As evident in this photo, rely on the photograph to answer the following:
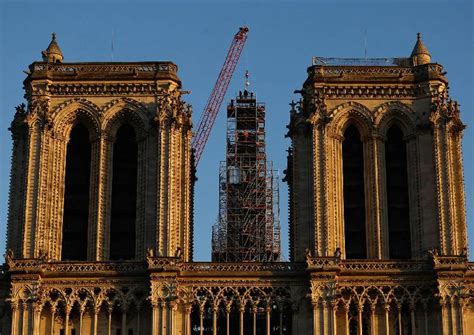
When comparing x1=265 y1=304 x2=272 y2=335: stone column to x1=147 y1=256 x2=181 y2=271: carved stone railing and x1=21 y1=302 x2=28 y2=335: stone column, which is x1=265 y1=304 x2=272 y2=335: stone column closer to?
x1=147 y1=256 x2=181 y2=271: carved stone railing

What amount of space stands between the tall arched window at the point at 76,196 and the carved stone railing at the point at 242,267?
603cm

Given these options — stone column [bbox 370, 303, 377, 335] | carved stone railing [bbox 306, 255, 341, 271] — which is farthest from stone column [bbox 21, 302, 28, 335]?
stone column [bbox 370, 303, 377, 335]

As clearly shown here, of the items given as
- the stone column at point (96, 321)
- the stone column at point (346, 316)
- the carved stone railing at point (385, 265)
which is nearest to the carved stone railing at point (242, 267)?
the carved stone railing at point (385, 265)

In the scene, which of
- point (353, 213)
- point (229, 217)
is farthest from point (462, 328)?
point (229, 217)

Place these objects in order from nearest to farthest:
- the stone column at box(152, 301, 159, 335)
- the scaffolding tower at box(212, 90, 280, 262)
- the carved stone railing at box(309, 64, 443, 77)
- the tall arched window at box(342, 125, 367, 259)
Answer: the stone column at box(152, 301, 159, 335)
the tall arched window at box(342, 125, 367, 259)
the carved stone railing at box(309, 64, 443, 77)
the scaffolding tower at box(212, 90, 280, 262)

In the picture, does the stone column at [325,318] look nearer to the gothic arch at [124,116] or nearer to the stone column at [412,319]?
the stone column at [412,319]

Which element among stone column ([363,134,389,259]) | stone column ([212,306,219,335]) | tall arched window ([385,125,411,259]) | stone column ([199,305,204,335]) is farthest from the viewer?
tall arched window ([385,125,411,259])

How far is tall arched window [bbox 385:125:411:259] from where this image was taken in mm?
68875

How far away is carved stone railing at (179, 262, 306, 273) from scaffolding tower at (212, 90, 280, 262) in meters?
22.8

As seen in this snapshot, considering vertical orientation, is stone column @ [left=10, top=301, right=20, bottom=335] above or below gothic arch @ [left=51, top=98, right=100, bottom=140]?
below

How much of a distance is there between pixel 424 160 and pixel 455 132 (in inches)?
86.9

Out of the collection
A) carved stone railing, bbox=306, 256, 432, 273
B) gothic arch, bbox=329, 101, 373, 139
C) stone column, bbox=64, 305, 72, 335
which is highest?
gothic arch, bbox=329, 101, 373, 139

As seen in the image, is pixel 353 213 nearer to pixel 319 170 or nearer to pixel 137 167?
pixel 319 170

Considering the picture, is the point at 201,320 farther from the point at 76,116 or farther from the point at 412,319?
the point at 76,116
